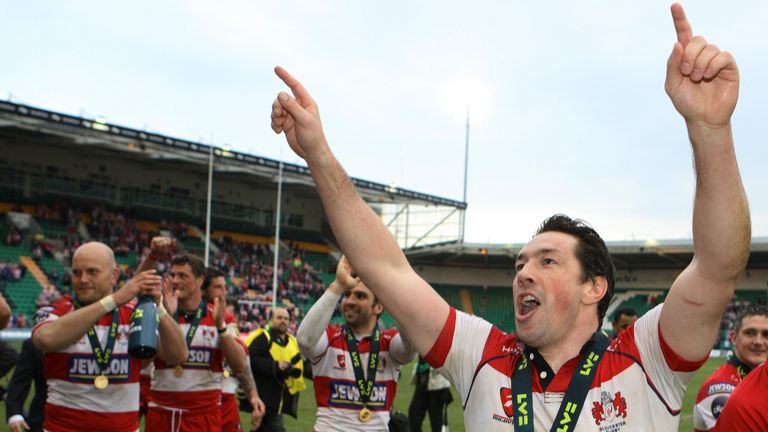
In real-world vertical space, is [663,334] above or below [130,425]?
above

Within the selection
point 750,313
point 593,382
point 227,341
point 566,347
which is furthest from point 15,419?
point 750,313

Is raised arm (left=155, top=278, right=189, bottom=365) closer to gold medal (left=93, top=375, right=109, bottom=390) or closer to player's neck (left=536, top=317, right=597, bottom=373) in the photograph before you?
gold medal (left=93, top=375, right=109, bottom=390)

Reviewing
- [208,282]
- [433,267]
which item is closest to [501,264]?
[433,267]

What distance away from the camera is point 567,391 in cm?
245

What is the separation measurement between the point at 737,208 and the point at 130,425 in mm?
4383

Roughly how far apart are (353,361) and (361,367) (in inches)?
3.3

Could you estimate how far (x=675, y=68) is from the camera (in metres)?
2.17

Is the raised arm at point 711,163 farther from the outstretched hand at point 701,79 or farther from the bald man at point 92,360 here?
the bald man at point 92,360

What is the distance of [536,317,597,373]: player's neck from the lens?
261 centimetres

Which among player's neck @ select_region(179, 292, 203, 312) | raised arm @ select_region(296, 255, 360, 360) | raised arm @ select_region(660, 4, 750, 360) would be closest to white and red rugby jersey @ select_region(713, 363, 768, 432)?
raised arm @ select_region(660, 4, 750, 360)

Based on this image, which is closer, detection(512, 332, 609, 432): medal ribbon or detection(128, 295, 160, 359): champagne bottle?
detection(512, 332, 609, 432): medal ribbon

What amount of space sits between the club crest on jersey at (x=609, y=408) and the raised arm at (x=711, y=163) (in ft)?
1.35

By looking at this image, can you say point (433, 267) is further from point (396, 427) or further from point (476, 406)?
point (476, 406)

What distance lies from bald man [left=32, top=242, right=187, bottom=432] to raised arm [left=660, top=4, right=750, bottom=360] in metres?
3.49
